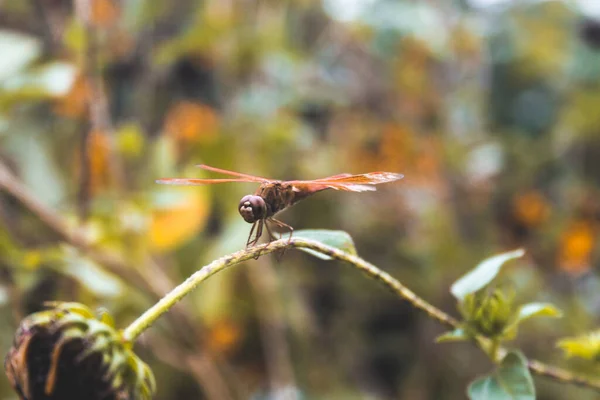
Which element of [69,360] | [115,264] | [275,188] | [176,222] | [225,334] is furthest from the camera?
[225,334]

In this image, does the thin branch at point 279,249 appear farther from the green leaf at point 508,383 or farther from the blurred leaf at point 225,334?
the blurred leaf at point 225,334

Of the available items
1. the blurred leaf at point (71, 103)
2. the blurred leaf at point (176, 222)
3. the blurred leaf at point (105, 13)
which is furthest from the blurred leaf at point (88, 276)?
the blurred leaf at point (105, 13)

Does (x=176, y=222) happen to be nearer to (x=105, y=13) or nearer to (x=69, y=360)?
(x=105, y=13)

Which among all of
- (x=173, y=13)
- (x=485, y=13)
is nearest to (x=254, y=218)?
(x=173, y=13)

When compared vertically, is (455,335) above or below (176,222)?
above

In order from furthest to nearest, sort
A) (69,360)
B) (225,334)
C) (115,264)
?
(225,334) < (115,264) < (69,360)

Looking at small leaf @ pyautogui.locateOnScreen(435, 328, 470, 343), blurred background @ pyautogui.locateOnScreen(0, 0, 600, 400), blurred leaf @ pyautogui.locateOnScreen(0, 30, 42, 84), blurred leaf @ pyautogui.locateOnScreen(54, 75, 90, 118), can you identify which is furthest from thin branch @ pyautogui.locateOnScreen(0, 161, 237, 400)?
small leaf @ pyautogui.locateOnScreen(435, 328, 470, 343)

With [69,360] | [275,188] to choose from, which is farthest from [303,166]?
[69,360]
